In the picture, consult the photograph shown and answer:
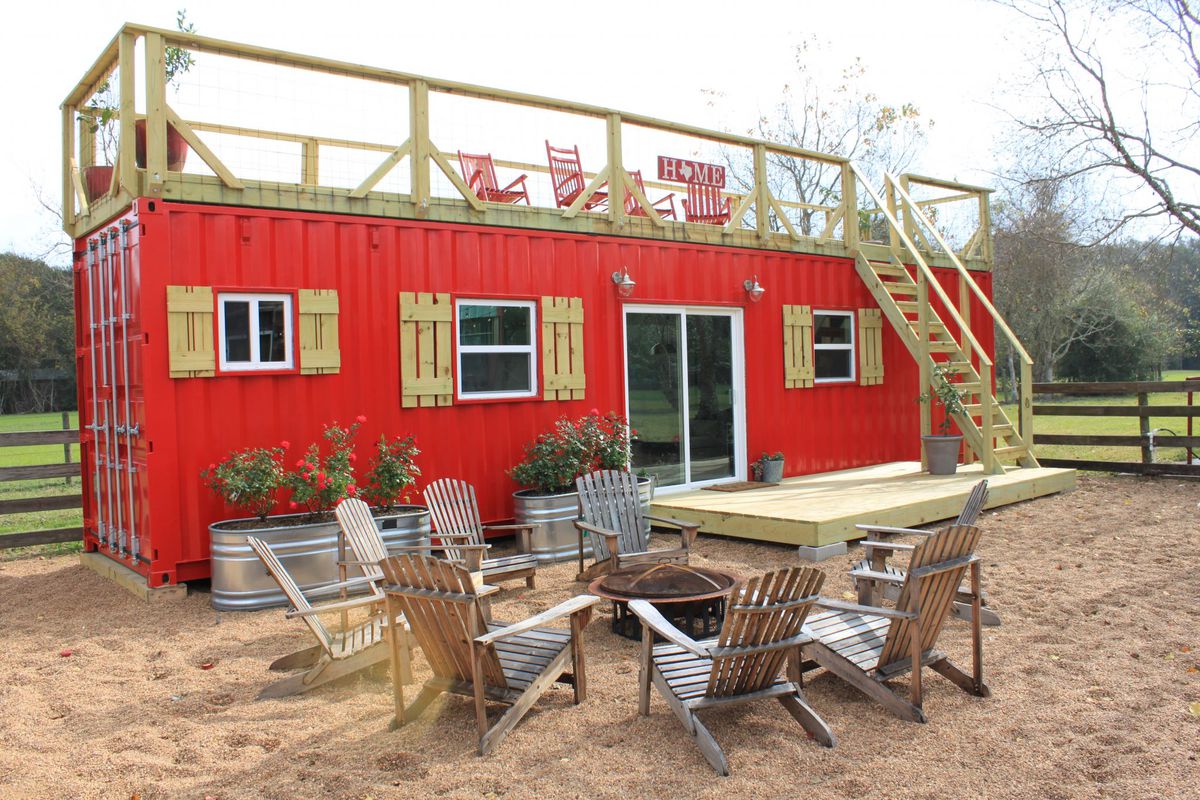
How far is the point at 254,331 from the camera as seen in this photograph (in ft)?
23.5

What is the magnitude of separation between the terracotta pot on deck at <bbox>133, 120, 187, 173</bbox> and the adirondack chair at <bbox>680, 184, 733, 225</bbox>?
18.1 ft

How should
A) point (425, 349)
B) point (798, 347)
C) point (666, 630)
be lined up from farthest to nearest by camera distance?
point (798, 347) → point (425, 349) → point (666, 630)

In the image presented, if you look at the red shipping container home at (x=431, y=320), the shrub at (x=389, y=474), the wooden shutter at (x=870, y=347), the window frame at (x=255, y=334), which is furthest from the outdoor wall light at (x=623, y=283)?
the wooden shutter at (x=870, y=347)

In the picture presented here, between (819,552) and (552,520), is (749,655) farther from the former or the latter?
(552,520)

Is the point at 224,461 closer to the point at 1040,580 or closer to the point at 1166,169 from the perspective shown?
the point at 1040,580

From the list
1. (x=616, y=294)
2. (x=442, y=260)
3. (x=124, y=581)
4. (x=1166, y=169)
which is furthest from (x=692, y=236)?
(x=1166, y=169)

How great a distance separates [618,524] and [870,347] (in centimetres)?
609

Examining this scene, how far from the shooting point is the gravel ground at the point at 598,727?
3.48 m

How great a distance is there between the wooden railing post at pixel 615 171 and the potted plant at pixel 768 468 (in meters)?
3.19

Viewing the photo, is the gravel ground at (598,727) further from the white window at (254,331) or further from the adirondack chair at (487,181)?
the adirondack chair at (487,181)

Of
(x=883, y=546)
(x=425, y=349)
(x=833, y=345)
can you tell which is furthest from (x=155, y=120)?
(x=833, y=345)

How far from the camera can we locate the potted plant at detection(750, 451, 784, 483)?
10.4 m

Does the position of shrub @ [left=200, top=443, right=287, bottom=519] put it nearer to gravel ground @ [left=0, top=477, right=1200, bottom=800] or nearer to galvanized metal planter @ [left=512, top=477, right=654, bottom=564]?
gravel ground @ [left=0, top=477, right=1200, bottom=800]

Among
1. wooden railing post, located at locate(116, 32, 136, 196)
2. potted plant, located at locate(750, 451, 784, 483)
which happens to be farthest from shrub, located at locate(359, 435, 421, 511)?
potted plant, located at locate(750, 451, 784, 483)
